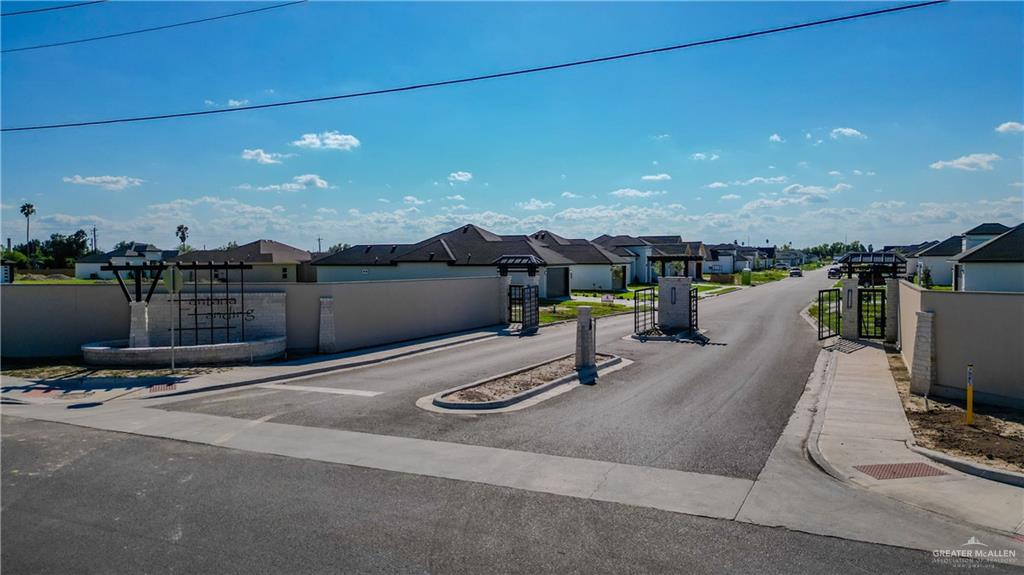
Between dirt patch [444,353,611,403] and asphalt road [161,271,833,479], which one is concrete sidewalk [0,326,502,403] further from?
dirt patch [444,353,611,403]

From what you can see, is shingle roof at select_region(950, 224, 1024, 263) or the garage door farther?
the garage door

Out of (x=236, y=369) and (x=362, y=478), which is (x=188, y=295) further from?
(x=362, y=478)

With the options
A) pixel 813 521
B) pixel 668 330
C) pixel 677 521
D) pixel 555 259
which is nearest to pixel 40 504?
pixel 677 521

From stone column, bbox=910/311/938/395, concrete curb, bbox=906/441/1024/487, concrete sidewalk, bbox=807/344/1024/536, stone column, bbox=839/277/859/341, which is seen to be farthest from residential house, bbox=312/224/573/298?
concrete curb, bbox=906/441/1024/487

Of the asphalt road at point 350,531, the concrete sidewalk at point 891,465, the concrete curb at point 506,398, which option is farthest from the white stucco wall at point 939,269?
the asphalt road at point 350,531

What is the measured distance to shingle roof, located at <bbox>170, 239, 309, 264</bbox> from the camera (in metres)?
47.3

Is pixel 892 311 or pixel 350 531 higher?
pixel 892 311

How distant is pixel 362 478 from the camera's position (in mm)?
8555

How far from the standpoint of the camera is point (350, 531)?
6750 millimetres

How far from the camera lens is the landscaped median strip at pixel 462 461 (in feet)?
26.0

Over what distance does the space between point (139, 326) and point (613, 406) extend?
582 inches

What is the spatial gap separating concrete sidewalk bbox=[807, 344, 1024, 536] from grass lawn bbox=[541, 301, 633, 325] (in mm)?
17778

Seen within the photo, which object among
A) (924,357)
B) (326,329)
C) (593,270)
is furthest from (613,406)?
(593,270)

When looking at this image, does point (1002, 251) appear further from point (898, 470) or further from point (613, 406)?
point (898, 470)
